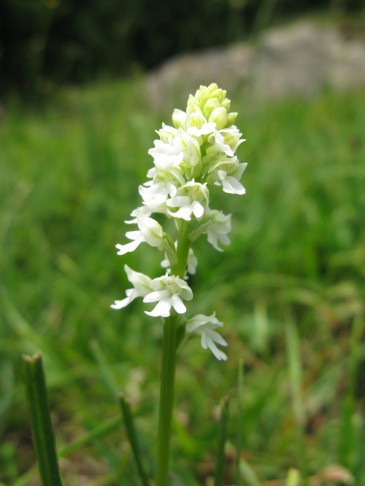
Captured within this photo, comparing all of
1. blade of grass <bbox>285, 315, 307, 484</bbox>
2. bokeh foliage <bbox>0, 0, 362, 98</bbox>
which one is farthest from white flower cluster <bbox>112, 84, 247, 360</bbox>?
bokeh foliage <bbox>0, 0, 362, 98</bbox>

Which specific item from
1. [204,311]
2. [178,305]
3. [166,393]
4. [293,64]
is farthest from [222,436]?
[293,64]

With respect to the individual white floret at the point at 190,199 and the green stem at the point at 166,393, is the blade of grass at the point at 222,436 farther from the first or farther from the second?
the individual white floret at the point at 190,199

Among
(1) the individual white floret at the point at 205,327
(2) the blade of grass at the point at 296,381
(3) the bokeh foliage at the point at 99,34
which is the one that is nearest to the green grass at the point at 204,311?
(2) the blade of grass at the point at 296,381

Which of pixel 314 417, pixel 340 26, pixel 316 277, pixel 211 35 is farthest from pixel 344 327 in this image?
pixel 211 35

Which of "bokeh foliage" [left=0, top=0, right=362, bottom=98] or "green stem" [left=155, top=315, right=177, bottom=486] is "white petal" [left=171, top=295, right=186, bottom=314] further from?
"bokeh foliage" [left=0, top=0, right=362, bottom=98]

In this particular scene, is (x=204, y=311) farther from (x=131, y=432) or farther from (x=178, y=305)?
(x=178, y=305)
